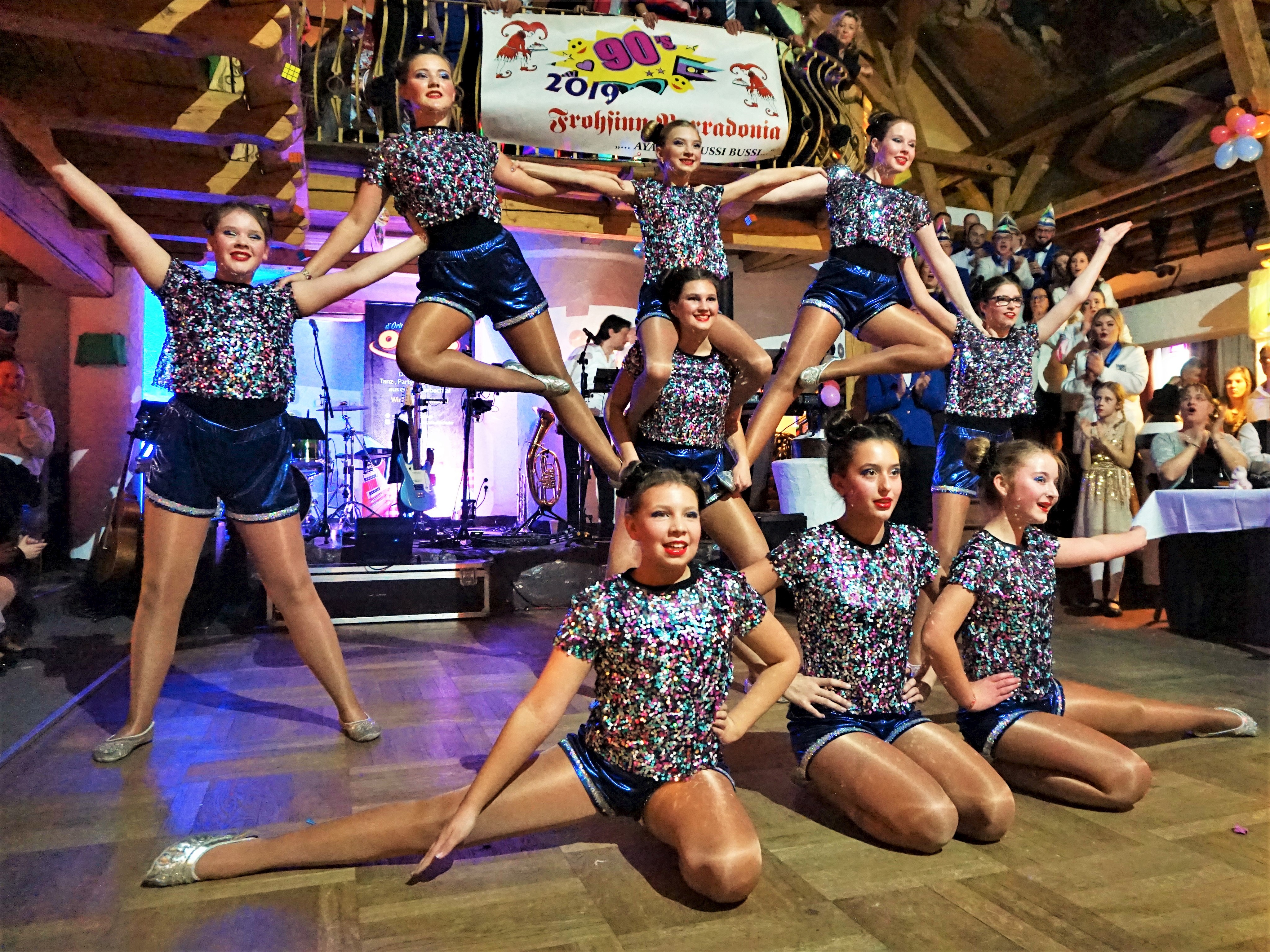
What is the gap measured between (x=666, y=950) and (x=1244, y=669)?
383cm

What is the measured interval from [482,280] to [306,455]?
5184 millimetres

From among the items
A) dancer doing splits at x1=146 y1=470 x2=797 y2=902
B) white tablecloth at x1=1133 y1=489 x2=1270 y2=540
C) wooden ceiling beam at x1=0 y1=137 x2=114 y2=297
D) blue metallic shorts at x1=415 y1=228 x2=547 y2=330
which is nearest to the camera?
dancer doing splits at x1=146 y1=470 x2=797 y2=902

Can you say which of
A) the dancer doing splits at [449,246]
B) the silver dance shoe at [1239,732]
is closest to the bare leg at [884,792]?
the dancer doing splits at [449,246]

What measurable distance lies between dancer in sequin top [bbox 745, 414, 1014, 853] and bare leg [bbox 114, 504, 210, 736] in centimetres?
184

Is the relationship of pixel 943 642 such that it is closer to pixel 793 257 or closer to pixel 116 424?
pixel 116 424

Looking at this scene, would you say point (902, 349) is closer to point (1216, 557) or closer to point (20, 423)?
point (1216, 557)

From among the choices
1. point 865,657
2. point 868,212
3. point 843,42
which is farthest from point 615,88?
point 865,657

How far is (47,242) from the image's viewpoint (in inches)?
169

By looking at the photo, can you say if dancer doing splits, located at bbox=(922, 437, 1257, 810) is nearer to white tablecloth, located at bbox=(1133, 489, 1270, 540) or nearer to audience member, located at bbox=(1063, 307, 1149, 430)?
white tablecloth, located at bbox=(1133, 489, 1270, 540)

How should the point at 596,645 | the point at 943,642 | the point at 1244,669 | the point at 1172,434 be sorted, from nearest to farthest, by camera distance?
the point at 596,645
the point at 943,642
the point at 1244,669
the point at 1172,434

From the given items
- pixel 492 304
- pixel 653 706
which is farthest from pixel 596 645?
pixel 492 304

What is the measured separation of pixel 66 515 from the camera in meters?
6.90

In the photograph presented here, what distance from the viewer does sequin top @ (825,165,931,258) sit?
3.46 meters

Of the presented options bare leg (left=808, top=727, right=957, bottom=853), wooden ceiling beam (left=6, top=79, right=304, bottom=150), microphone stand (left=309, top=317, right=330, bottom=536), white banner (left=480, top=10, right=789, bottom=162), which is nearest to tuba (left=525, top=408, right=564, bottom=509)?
microphone stand (left=309, top=317, right=330, bottom=536)
